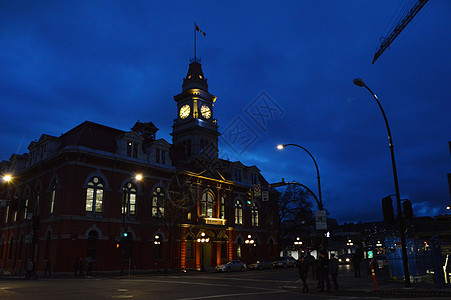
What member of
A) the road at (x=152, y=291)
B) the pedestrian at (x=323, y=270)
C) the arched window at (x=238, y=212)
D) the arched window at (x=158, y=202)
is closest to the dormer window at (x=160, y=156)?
the arched window at (x=158, y=202)

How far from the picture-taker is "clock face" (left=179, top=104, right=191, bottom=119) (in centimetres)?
5934

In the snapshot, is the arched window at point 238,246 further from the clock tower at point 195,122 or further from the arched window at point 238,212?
the clock tower at point 195,122

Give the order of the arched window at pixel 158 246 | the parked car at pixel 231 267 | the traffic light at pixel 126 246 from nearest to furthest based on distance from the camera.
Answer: the traffic light at pixel 126 246
the parked car at pixel 231 267
the arched window at pixel 158 246

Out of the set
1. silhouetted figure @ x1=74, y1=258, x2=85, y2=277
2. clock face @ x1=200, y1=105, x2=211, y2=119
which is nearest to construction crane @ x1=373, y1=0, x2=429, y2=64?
clock face @ x1=200, y1=105, x2=211, y2=119

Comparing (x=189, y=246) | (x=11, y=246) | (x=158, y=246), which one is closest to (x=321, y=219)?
(x=158, y=246)

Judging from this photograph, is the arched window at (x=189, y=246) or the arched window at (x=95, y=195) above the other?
the arched window at (x=95, y=195)

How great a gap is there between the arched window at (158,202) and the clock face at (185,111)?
652 inches

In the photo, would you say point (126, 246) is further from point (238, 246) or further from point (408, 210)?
point (408, 210)

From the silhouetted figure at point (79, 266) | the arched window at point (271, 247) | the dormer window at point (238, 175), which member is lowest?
the silhouetted figure at point (79, 266)

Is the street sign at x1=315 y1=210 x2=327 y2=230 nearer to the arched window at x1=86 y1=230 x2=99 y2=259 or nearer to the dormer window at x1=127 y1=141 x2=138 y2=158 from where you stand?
the arched window at x1=86 y1=230 x2=99 y2=259

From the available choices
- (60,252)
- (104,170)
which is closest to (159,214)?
(104,170)

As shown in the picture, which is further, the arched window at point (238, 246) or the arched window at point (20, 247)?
the arched window at point (238, 246)

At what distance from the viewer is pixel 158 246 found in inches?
1794

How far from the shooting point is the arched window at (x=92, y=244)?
3875cm
